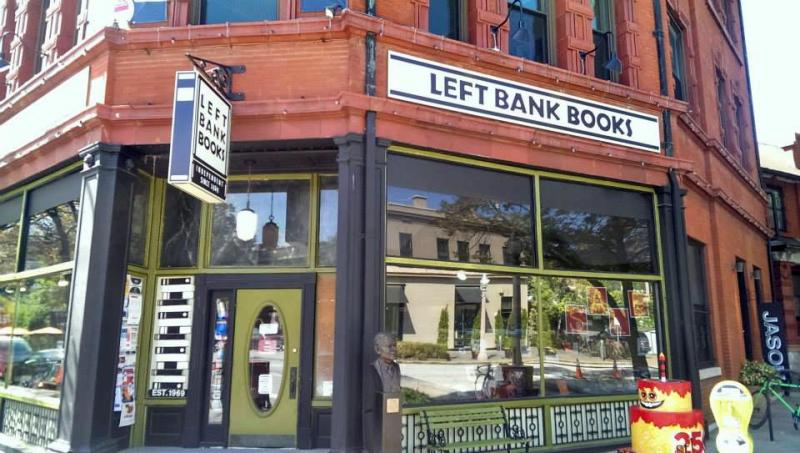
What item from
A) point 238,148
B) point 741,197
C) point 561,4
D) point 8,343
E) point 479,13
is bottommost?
point 8,343

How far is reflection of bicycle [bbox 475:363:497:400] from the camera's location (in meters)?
7.63

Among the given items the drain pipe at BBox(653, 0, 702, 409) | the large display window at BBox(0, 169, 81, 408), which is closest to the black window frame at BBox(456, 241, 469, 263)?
the drain pipe at BBox(653, 0, 702, 409)

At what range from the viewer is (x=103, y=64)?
7.73 m

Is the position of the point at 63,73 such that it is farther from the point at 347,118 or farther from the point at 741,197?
the point at 741,197

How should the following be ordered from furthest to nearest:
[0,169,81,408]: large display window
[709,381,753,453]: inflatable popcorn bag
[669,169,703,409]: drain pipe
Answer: [669,169,703,409]: drain pipe < [0,169,81,408]: large display window < [709,381,753,453]: inflatable popcorn bag

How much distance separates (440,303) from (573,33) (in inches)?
195

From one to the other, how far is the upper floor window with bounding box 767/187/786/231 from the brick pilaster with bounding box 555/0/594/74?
1590 cm

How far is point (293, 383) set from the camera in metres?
7.94

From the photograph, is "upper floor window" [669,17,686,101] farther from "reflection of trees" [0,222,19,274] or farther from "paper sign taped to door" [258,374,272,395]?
"reflection of trees" [0,222,19,274]

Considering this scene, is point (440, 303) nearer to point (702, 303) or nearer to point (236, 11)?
point (236, 11)

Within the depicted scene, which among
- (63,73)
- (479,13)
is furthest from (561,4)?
(63,73)

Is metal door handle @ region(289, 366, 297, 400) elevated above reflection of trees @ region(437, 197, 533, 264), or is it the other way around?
reflection of trees @ region(437, 197, 533, 264)

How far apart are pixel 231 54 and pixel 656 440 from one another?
22.3 feet

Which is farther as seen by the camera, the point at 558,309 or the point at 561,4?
the point at 561,4
